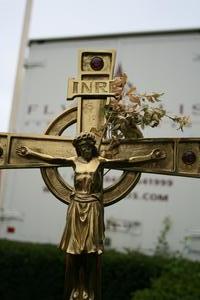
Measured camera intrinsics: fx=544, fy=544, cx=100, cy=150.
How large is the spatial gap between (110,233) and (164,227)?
743 millimetres

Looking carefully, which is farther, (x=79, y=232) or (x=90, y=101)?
(x=90, y=101)

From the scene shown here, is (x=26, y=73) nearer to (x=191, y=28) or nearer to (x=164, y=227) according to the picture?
(x=191, y=28)

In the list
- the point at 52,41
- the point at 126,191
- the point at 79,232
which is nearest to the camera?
the point at 79,232

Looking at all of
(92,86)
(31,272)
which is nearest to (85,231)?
(92,86)

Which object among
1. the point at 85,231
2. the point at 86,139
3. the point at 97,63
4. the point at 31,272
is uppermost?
the point at 97,63

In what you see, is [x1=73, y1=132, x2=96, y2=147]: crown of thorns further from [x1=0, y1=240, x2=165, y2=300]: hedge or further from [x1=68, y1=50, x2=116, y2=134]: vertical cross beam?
[x1=0, y1=240, x2=165, y2=300]: hedge

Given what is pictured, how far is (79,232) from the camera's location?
114 inches

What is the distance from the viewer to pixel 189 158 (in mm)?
3123

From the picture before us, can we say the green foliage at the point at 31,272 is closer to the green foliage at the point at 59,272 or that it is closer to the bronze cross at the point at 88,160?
the green foliage at the point at 59,272

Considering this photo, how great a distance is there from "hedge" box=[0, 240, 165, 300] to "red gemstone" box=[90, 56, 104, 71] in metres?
3.86

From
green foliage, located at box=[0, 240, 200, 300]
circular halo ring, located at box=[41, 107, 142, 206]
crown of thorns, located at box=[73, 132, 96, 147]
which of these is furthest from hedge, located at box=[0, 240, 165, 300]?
crown of thorns, located at box=[73, 132, 96, 147]

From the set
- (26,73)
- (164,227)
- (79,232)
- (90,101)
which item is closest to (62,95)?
(26,73)

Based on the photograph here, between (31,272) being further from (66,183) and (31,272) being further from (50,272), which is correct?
(66,183)

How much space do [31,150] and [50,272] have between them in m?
4.16
